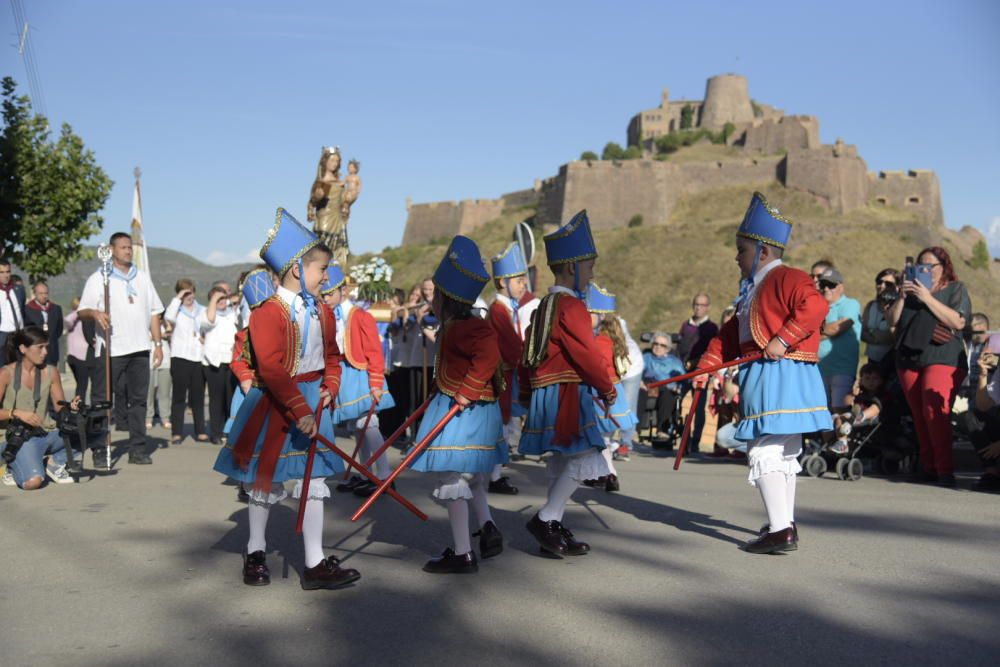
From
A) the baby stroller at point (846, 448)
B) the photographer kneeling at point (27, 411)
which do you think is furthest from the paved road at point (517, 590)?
the baby stroller at point (846, 448)

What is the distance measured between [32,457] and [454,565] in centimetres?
479

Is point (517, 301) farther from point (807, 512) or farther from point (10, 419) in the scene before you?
point (10, 419)

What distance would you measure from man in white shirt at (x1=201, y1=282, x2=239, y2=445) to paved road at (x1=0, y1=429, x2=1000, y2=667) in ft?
15.2

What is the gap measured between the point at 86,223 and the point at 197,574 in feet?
64.3

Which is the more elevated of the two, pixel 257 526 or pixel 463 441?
pixel 463 441

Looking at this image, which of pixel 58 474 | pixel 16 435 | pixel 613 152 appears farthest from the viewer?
pixel 613 152

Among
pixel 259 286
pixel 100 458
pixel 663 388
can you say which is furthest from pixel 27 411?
pixel 663 388

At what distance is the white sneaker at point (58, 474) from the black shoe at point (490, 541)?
186 inches

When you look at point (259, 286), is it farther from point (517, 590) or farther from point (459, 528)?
point (517, 590)

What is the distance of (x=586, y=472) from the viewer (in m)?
6.45

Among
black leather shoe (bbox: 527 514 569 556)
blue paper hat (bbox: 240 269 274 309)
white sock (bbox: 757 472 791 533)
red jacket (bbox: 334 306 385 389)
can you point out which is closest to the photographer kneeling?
Answer: red jacket (bbox: 334 306 385 389)

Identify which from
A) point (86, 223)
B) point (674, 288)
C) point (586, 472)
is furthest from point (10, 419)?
point (674, 288)

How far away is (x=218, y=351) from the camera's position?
511 inches

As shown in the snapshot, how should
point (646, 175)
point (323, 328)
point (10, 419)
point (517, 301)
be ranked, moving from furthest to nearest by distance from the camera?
point (646, 175), point (517, 301), point (10, 419), point (323, 328)
